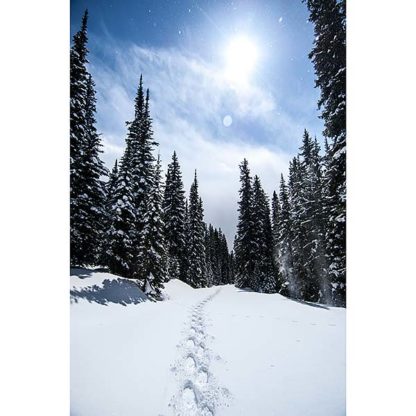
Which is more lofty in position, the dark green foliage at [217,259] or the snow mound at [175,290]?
the snow mound at [175,290]

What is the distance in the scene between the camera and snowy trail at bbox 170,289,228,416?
247 cm

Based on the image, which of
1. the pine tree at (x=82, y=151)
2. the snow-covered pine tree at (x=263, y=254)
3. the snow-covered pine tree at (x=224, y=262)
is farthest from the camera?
the snow-covered pine tree at (x=224, y=262)

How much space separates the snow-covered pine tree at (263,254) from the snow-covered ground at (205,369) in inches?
440

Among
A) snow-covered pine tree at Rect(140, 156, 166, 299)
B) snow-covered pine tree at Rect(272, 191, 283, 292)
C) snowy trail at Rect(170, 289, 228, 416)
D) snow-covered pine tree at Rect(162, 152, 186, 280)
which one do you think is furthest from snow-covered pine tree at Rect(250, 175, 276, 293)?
snowy trail at Rect(170, 289, 228, 416)

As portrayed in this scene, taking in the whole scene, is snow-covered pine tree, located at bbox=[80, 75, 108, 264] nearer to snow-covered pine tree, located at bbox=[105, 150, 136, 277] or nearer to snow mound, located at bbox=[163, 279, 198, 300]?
snow-covered pine tree, located at bbox=[105, 150, 136, 277]

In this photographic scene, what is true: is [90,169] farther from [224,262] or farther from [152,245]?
[224,262]

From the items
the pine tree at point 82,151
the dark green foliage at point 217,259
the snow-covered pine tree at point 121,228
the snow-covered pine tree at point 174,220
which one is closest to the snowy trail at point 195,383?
the pine tree at point 82,151

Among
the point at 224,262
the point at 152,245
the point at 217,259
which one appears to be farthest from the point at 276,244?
the point at 224,262

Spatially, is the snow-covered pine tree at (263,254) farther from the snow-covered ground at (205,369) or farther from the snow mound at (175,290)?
the snow-covered ground at (205,369)

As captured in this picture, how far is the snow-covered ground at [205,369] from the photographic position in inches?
96.7

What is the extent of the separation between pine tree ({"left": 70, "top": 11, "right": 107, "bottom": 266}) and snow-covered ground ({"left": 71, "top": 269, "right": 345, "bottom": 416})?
2.39 feet
